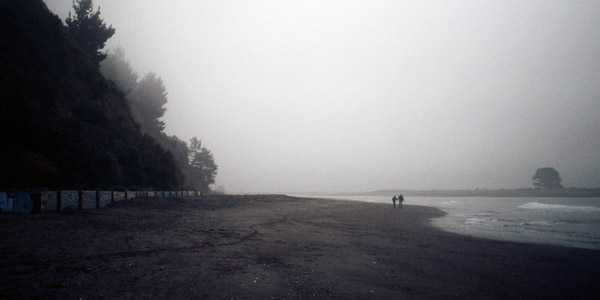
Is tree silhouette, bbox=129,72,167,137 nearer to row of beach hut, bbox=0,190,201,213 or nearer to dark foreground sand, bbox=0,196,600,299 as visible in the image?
row of beach hut, bbox=0,190,201,213

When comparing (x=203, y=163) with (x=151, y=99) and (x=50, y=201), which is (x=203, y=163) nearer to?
(x=151, y=99)

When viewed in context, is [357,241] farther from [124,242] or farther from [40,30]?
[40,30]

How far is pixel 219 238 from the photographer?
942 centimetres

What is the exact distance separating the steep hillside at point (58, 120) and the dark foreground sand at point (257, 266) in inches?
386

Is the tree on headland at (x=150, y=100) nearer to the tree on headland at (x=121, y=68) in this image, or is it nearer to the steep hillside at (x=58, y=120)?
the tree on headland at (x=121, y=68)

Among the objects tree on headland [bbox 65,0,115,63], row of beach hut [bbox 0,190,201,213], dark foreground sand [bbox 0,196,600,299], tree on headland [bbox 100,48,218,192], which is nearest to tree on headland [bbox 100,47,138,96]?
tree on headland [bbox 100,48,218,192]

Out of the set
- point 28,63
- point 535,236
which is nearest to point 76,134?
point 28,63

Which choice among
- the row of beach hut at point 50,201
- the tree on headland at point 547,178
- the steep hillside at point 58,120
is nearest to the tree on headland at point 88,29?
the steep hillside at point 58,120

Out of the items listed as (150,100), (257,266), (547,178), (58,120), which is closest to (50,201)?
(58,120)

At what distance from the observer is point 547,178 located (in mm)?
120062

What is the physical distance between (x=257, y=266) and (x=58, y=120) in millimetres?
24256

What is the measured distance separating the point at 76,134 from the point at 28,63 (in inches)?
360

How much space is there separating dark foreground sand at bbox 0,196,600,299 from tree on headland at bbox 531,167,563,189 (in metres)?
146

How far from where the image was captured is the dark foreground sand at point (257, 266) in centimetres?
464
